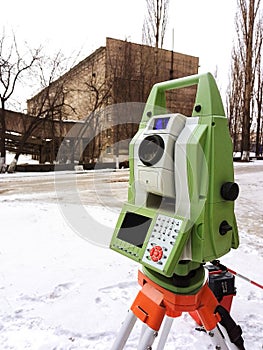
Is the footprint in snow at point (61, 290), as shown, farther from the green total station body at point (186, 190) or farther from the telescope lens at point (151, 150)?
the telescope lens at point (151, 150)

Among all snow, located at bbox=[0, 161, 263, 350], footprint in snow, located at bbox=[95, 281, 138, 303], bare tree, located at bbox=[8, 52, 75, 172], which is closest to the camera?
snow, located at bbox=[0, 161, 263, 350]

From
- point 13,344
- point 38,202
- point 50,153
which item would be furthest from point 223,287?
point 50,153

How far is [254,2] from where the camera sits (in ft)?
57.5

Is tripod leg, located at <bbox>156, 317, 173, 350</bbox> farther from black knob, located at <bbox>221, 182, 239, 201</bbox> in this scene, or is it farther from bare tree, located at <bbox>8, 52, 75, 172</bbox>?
bare tree, located at <bbox>8, 52, 75, 172</bbox>

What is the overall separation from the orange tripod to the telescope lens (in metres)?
0.49

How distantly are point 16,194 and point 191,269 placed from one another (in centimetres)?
686

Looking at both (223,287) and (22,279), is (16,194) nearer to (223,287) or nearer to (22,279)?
(22,279)

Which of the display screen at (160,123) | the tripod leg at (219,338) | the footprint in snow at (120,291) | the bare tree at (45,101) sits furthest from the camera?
the bare tree at (45,101)

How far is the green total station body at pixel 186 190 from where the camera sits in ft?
3.19

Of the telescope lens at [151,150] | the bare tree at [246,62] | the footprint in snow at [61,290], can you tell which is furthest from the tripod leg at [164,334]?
the bare tree at [246,62]

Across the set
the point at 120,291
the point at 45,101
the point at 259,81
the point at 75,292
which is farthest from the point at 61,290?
the point at 259,81

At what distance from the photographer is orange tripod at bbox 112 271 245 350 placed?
1.10 meters

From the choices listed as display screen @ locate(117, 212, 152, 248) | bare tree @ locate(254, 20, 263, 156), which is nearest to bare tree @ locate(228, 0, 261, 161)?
bare tree @ locate(254, 20, 263, 156)

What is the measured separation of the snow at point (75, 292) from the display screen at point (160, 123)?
3.47ft
